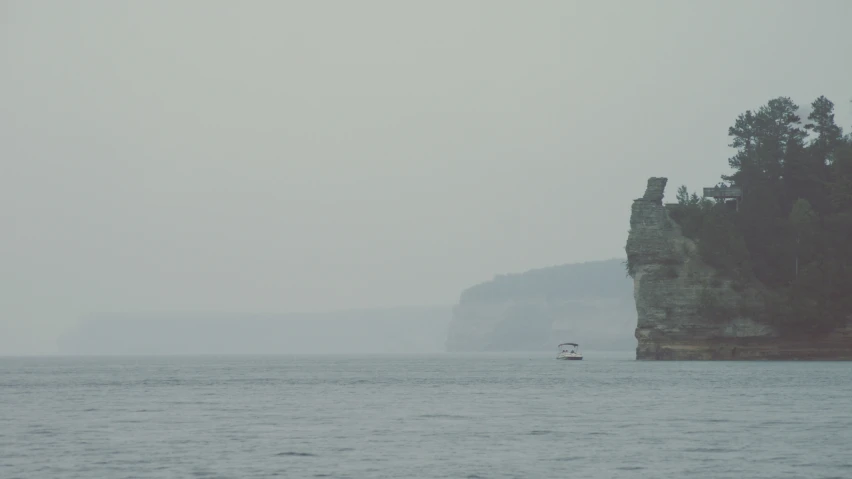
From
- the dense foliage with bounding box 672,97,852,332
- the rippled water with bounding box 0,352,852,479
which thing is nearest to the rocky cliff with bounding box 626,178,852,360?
the dense foliage with bounding box 672,97,852,332

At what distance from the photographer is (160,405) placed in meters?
72.8

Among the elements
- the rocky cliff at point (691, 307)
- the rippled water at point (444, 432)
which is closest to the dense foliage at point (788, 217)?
the rocky cliff at point (691, 307)

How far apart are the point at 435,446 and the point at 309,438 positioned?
6960 mm

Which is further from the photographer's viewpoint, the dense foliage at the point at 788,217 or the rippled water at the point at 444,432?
the dense foliage at the point at 788,217

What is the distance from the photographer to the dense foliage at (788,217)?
13050cm

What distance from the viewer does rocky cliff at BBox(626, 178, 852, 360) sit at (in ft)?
436

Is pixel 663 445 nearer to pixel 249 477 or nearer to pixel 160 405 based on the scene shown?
pixel 249 477

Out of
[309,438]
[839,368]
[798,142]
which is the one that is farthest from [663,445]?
[798,142]

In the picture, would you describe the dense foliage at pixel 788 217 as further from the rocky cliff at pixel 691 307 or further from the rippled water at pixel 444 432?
the rippled water at pixel 444 432

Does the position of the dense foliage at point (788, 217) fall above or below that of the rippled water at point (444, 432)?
above

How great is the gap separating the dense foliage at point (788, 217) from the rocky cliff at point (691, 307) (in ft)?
6.93

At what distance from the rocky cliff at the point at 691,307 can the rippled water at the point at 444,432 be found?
43895mm

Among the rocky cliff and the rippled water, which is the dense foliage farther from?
the rippled water

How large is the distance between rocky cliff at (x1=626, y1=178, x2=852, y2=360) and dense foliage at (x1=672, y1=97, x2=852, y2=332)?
2.11 metres
